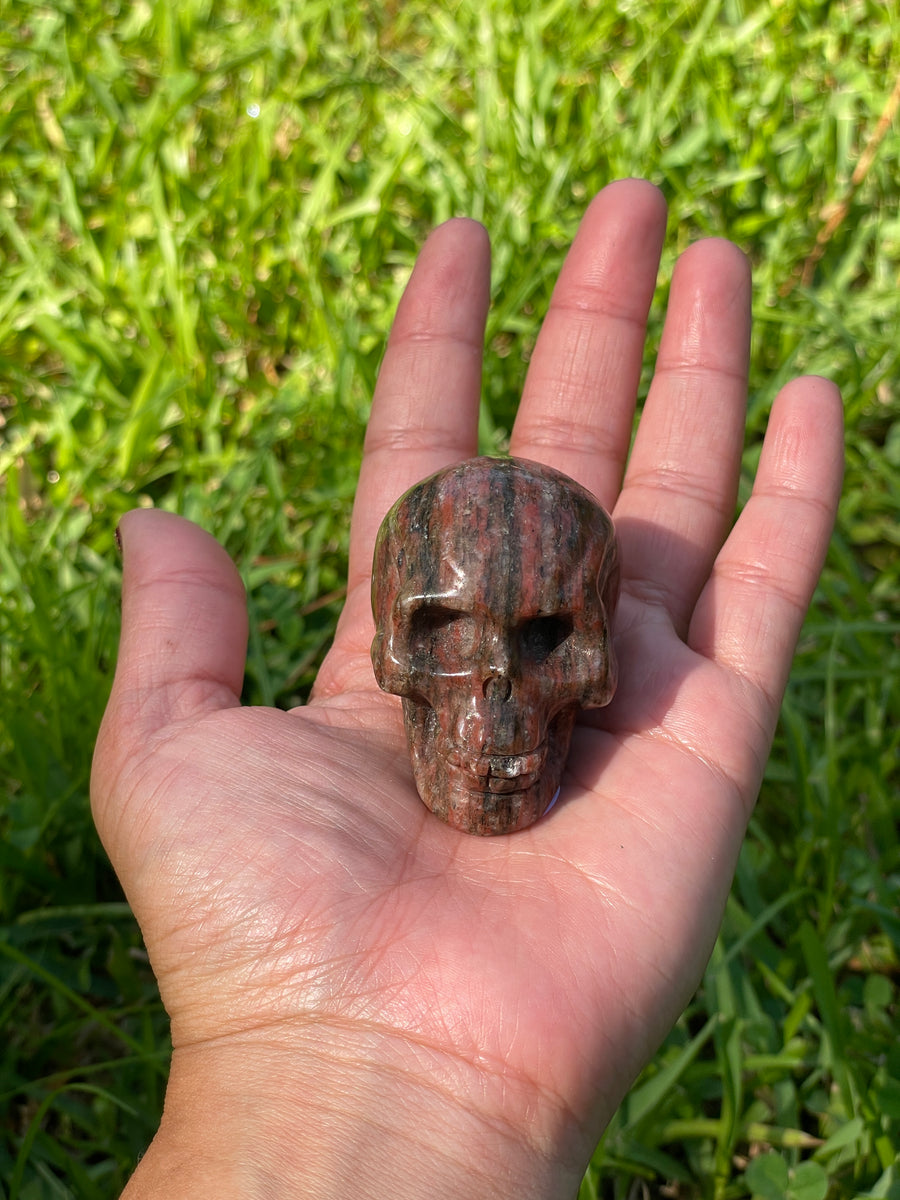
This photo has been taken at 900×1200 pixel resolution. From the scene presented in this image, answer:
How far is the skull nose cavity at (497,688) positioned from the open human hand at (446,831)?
35cm

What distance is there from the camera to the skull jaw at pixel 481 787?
8.61 feet

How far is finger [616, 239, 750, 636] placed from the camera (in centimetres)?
327

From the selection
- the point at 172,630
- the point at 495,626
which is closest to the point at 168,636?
the point at 172,630

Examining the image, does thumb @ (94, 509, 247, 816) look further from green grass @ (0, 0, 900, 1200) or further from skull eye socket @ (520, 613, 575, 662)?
skull eye socket @ (520, 613, 575, 662)

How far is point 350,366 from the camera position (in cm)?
438

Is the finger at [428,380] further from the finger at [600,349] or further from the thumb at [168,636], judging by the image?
the thumb at [168,636]

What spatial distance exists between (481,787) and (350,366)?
2.30 m

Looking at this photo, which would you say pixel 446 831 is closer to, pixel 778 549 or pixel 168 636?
pixel 168 636

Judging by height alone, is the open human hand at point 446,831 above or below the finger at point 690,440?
below

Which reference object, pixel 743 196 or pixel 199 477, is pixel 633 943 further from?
pixel 743 196

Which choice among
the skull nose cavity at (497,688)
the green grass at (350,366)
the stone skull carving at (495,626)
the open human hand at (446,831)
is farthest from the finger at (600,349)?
the skull nose cavity at (497,688)

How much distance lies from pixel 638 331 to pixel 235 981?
94.3 inches

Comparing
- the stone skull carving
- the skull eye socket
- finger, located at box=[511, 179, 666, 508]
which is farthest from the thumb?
finger, located at box=[511, 179, 666, 508]

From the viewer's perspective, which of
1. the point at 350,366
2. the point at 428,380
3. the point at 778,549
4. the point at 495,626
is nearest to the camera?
the point at 495,626
